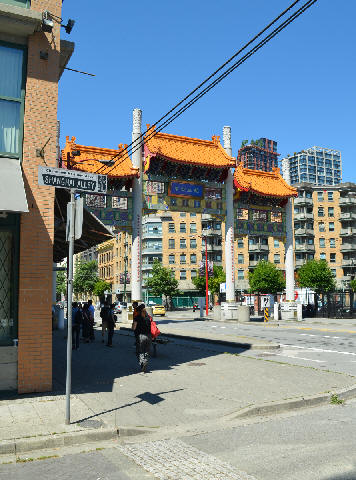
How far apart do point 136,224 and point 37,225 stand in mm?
23131

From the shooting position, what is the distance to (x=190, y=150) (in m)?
36.3

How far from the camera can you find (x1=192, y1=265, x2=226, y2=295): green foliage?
7519 centimetres

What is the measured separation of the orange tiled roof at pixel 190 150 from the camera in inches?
1325

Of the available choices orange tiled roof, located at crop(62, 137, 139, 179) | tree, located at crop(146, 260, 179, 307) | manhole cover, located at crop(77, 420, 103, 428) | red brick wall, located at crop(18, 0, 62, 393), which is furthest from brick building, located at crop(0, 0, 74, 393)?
tree, located at crop(146, 260, 179, 307)

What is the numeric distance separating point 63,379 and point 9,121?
590cm

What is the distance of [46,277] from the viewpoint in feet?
31.0

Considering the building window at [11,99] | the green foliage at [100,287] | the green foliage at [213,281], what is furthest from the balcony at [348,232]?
the building window at [11,99]

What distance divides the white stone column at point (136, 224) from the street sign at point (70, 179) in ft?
80.4

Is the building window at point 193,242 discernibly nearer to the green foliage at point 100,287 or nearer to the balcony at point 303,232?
the green foliage at point 100,287

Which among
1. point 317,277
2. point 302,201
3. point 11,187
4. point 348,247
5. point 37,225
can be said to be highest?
point 302,201

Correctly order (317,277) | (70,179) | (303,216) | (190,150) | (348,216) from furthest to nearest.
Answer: (303,216) → (348,216) → (317,277) → (190,150) → (70,179)

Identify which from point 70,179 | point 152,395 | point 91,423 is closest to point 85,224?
point 70,179

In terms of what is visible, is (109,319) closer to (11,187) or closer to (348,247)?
(11,187)

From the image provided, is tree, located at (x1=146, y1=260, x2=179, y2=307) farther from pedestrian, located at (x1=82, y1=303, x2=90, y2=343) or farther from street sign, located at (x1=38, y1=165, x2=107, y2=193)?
street sign, located at (x1=38, y1=165, x2=107, y2=193)
